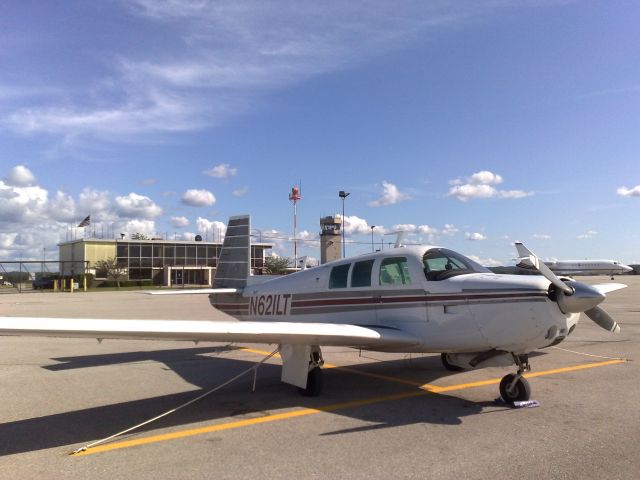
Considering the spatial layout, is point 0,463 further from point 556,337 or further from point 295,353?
point 556,337

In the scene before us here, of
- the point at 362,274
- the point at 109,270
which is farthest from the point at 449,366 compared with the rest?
the point at 109,270

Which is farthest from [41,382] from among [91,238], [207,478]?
[91,238]

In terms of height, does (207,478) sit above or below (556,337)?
below

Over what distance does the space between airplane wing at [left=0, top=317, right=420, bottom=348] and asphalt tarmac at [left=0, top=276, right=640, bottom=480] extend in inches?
34.7

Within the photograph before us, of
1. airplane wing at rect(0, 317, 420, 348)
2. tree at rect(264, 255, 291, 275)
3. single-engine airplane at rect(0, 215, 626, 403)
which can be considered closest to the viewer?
airplane wing at rect(0, 317, 420, 348)

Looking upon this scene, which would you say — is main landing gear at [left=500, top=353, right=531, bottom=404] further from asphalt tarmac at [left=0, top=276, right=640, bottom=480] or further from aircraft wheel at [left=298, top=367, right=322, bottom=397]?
aircraft wheel at [left=298, top=367, right=322, bottom=397]

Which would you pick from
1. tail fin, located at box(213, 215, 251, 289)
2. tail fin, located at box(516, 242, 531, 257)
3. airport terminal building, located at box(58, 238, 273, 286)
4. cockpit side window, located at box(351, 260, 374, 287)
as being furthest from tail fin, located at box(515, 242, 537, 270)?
airport terminal building, located at box(58, 238, 273, 286)

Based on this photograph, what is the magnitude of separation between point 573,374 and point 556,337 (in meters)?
2.86

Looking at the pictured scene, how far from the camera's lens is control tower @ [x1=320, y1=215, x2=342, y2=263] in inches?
2463

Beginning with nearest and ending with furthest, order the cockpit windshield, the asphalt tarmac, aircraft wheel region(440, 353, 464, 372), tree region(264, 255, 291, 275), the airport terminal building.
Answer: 1. the asphalt tarmac
2. the cockpit windshield
3. aircraft wheel region(440, 353, 464, 372)
4. the airport terminal building
5. tree region(264, 255, 291, 275)

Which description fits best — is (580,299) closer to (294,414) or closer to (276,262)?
(294,414)

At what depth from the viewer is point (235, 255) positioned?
11773 millimetres

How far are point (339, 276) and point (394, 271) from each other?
1201 mm

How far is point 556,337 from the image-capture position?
591 cm
